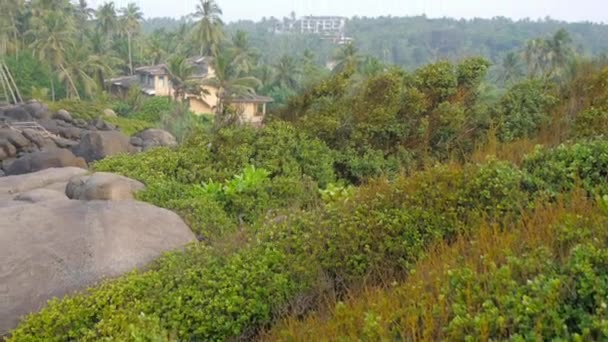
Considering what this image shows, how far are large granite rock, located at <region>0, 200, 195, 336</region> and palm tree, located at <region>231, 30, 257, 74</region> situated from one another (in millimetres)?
38587

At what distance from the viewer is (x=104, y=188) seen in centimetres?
730

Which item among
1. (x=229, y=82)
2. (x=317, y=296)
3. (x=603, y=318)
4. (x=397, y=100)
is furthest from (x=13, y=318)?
(x=229, y=82)

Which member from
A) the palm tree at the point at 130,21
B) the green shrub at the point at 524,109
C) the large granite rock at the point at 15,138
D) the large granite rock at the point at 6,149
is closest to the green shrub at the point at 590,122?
the green shrub at the point at 524,109

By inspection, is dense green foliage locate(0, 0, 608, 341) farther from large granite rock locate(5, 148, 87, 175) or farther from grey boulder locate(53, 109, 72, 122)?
grey boulder locate(53, 109, 72, 122)

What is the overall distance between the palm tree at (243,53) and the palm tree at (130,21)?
33.6ft

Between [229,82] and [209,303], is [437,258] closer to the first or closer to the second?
[209,303]

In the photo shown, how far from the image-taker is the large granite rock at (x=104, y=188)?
23.9 ft

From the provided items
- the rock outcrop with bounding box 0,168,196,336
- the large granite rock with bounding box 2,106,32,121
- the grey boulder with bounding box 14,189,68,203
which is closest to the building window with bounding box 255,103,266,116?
the grey boulder with bounding box 14,189,68,203

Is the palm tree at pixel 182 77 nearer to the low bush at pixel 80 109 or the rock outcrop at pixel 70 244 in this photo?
the low bush at pixel 80 109

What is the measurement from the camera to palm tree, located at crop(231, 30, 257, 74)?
45.3m

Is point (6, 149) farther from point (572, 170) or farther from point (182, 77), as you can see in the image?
point (572, 170)

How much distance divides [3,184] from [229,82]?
79.7 feet

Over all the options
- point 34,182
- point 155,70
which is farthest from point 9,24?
point 34,182

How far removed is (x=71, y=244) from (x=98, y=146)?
15582mm
